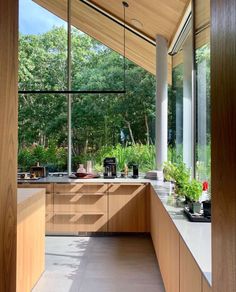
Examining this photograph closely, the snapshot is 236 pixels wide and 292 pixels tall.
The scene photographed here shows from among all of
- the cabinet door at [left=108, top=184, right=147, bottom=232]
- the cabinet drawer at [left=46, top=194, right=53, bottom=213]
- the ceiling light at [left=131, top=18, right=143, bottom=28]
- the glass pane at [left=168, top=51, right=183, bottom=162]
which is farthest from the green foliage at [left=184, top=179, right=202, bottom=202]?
the ceiling light at [left=131, top=18, right=143, bottom=28]

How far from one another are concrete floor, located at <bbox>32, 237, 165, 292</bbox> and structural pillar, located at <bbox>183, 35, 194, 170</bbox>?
136 cm

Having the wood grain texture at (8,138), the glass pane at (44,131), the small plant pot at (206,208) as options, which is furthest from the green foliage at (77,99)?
the wood grain texture at (8,138)

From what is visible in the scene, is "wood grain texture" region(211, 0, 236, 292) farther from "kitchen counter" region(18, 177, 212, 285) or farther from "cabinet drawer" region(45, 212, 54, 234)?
"cabinet drawer" region(45, 212, 54, 234)

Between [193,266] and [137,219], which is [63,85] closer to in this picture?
[137,219]

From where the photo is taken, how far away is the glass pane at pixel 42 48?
6.00m

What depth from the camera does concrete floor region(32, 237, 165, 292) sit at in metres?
3.31

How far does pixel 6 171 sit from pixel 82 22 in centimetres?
555

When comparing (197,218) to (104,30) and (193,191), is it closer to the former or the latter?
(193,191)

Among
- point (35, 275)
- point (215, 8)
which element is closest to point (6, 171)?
point (215, 8)

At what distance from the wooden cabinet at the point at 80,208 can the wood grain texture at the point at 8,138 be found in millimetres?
3963

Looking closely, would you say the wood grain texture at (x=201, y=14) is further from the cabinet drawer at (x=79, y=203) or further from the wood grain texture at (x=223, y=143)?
the cabinet drawer at (x=79, y=203)

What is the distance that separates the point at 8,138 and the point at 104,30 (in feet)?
17.5

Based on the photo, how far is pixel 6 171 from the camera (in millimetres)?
1065

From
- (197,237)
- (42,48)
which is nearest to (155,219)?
(197,237)
